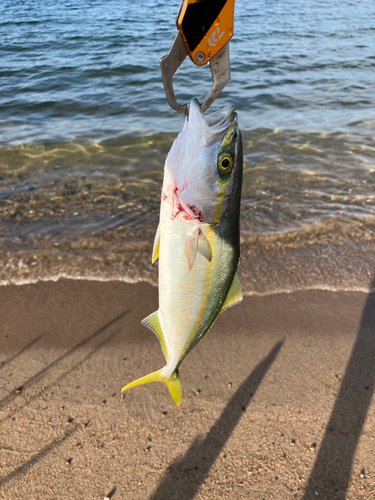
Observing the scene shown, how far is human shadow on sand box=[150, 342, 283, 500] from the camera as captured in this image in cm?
305

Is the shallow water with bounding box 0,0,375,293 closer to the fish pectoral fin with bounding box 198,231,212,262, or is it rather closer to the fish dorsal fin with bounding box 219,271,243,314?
the fish dorsal fin with bounding box 219,271,243,314

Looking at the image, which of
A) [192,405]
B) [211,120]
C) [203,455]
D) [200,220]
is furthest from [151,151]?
[200,220]

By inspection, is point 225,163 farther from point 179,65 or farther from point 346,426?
point 346,426

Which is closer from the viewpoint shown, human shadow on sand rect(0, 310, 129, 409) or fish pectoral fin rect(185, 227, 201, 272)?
fish pectoral fin rect(185, 227, 201, 272)

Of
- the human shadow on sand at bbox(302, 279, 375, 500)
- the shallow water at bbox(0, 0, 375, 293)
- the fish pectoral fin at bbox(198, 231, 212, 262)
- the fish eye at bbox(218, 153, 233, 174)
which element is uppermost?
the fish eye at bbox(218, 153, 233, 174)

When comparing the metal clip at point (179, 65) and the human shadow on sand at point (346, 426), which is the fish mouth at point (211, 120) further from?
the human shadow on sand at point (346, 426)

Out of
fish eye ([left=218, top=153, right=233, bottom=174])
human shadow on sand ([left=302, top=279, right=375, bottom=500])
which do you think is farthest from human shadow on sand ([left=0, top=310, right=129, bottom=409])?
fish eye ([left=218, top=153, right=233, bottom=174])

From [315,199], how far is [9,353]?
224 inches

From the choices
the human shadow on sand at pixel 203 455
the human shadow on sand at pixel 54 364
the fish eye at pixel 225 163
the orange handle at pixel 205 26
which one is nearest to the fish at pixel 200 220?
the fish eye at pixel 225 163

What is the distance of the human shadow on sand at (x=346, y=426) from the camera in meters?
3.11

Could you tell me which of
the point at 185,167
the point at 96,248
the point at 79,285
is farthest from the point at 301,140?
the point at 185,167

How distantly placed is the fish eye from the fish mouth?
0.10 meters

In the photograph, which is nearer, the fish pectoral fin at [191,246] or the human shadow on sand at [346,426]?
the fish pectoral fin at [191,246]

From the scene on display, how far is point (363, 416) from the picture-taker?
11.6ft
